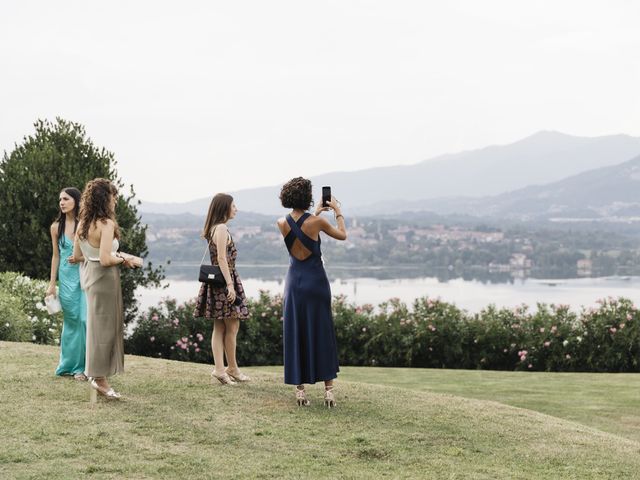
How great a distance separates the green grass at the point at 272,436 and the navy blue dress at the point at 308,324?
1.43 feet

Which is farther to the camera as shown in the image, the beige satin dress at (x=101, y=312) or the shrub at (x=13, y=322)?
the shrub at (x=13, y=322)

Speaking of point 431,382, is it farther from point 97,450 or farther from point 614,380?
point 97,450

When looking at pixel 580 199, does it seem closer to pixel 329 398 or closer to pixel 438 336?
pixel 438 336

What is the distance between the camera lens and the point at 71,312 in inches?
Answer: 388

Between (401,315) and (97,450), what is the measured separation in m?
12.2

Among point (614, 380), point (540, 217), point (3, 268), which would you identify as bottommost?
point (614, 380)

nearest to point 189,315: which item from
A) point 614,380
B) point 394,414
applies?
point 614,380

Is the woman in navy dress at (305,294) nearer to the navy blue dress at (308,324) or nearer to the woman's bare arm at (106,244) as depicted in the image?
the navy blue dress at (308,324)

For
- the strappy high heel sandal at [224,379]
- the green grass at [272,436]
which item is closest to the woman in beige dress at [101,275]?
the green grass at [272,436]

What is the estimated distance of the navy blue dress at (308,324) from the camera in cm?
848

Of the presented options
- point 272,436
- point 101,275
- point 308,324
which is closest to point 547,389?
point 308,324

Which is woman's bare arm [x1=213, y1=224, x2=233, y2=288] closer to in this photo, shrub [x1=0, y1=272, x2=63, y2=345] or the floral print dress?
the floral print dress

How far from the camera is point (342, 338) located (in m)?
18.7

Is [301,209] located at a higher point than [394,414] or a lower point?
higher
